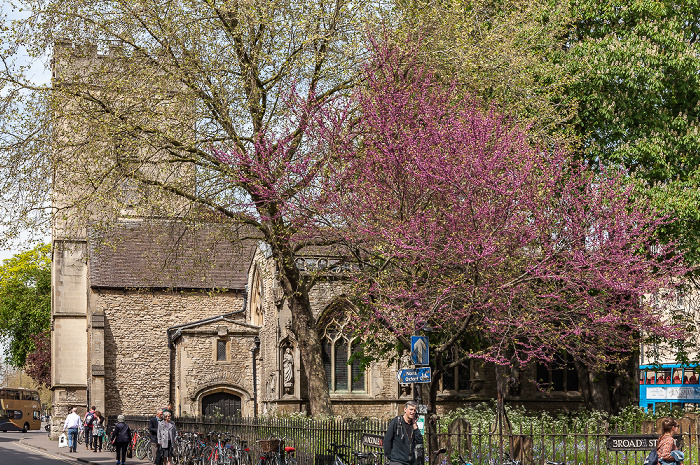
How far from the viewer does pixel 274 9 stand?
1842 cm

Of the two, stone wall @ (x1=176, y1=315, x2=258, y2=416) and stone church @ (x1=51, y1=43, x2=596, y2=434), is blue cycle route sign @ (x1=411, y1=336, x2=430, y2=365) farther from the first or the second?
stone wall @ (x1=176, y1=315, x2=258, y2=416)

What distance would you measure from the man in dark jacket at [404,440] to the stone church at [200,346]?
468 inches

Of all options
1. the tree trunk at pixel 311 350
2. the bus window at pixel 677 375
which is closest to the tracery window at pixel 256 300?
the tree trunk at pixel 311 350

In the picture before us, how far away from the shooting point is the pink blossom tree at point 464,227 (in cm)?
1389

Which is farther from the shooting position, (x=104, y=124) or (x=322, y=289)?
(x=322, y=289)

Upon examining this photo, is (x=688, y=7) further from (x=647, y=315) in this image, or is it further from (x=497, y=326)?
(x=497, y=326)

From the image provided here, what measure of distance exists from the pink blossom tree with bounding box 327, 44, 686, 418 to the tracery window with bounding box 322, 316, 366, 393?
12.2 meters

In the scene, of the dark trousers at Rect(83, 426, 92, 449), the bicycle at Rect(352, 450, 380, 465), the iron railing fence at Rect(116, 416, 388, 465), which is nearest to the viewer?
the bicycle at Rect(352, 450, 380, 465)

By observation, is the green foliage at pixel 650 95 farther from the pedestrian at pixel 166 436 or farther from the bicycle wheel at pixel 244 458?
the pedestrian at pixel 166 436

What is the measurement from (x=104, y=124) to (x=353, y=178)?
566 cm

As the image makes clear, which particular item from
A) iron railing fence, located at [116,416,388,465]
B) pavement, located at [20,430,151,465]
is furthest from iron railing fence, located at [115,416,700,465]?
pavement, located at [20,430,151,465]

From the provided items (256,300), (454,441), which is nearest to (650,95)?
(454,441)

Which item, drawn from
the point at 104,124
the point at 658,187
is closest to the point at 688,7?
the point at 658,187

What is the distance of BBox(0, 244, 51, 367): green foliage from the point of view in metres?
59.5
